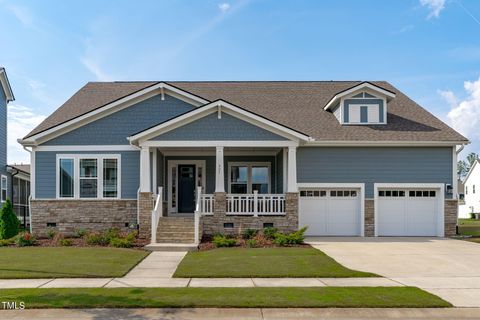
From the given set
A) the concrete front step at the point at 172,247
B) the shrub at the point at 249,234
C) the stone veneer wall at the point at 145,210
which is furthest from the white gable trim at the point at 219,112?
the concrete front step at the point at 172,247

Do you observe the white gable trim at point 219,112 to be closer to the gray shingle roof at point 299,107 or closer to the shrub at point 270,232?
the gray shingle roof at point 299,107

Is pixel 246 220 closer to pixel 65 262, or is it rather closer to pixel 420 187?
pixel 65 262

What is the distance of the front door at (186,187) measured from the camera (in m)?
20.6

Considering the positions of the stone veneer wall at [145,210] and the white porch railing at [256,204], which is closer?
the stone veneer wall at [145,210]

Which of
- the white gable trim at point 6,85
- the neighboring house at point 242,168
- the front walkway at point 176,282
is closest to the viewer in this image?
the front walkway at point 176,282

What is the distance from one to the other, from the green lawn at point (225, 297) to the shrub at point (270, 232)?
7.67 m

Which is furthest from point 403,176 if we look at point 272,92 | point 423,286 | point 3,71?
point 3,71

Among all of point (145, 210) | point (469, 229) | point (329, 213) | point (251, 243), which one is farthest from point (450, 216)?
point (145, 210)

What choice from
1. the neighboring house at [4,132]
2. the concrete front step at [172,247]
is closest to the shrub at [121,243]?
the concrete front step at [172,247]

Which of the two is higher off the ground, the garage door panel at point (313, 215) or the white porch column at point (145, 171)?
the white porch column at point (145, 171)

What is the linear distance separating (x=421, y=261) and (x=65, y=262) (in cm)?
952

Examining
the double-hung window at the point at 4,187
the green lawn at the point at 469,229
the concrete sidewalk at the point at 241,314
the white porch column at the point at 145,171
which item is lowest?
the green lawn at the point at 469,229

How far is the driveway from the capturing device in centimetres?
898

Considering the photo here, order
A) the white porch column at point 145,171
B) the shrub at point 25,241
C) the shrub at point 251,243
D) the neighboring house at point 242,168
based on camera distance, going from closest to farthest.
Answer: the shrub at point 251,243
the shrub at point 25,241
the white porch column at point 145,171
the neighboring house at point 242,168
